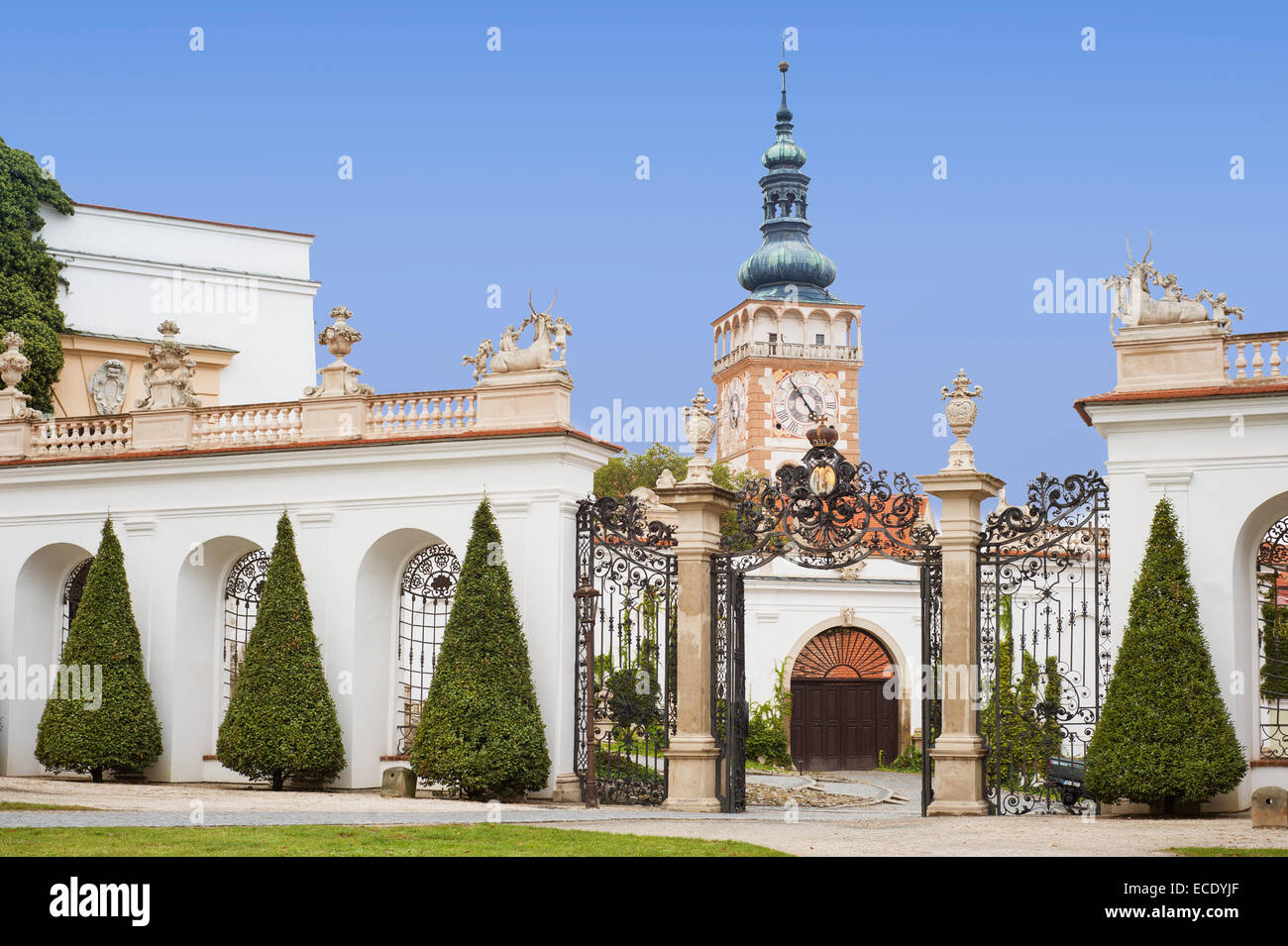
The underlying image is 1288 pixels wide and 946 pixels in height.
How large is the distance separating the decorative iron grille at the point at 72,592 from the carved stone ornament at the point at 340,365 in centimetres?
585

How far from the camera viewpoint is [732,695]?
21250 mm

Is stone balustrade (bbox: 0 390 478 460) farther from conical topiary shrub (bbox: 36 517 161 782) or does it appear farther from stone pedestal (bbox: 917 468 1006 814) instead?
stone pedestal (bbox: 917 468 1006 814)

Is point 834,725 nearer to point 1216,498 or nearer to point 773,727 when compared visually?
point 773,727

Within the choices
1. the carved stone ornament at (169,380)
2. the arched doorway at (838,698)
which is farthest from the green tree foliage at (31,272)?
the arched doorway at (838,698)

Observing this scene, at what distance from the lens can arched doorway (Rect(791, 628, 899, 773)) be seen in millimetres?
40000

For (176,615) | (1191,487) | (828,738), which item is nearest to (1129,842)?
(1191,487)

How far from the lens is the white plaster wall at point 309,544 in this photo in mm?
21719

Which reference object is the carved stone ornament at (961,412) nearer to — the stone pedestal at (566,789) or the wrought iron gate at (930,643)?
the wrought iron gate at (930,643)

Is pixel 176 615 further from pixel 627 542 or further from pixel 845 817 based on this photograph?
pixel 845 817

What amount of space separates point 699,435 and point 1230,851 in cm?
999

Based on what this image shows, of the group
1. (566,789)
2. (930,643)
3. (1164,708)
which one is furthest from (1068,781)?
(566,789)

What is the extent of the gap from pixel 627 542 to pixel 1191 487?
24.3 feet

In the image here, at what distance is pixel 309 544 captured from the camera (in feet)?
76.4

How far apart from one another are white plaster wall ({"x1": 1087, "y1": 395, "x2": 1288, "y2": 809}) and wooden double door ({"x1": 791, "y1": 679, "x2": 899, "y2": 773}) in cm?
2078
